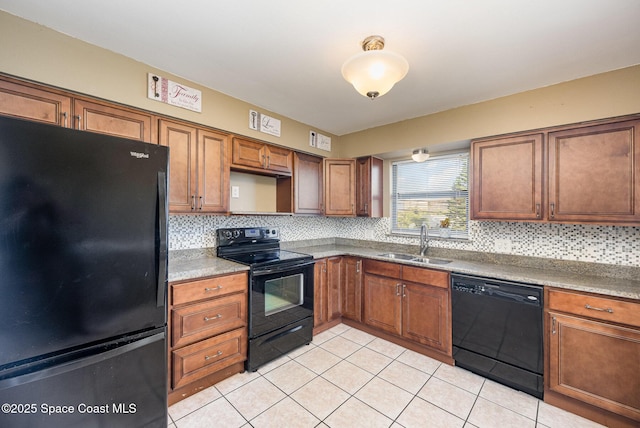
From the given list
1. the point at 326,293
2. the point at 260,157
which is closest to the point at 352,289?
the point at 326,293

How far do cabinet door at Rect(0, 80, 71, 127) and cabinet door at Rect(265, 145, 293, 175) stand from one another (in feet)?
5.21

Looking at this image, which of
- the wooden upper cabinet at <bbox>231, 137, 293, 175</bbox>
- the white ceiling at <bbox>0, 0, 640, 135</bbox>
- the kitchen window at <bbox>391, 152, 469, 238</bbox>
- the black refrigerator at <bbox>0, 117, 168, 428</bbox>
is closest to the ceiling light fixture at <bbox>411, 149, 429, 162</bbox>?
the kitchen window at <bbox>391, 152, 469, 238</bbox>

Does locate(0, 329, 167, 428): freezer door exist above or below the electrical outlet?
below

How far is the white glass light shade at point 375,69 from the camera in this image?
1484 mm

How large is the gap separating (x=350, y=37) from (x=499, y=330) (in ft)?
8.18

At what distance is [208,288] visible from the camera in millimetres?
2059

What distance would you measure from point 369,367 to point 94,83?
309 cm

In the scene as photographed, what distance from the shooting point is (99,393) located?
1.29 m

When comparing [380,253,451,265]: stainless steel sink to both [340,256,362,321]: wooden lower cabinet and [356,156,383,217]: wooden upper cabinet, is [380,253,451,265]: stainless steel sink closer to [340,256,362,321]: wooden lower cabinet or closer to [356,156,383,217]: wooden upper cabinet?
[340,256,362,321]: wooden lower cabinet

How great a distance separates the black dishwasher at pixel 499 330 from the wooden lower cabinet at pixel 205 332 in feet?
6.31

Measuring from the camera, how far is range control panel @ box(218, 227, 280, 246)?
2723 mm

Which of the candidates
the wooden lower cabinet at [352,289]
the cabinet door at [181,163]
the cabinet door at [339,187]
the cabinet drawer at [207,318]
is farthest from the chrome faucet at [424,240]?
the cabinet door at [181,163]

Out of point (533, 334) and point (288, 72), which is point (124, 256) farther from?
point (533, 334)

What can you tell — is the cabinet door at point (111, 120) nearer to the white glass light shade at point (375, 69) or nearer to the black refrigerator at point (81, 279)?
the black refrigerator at point (81, 279)
